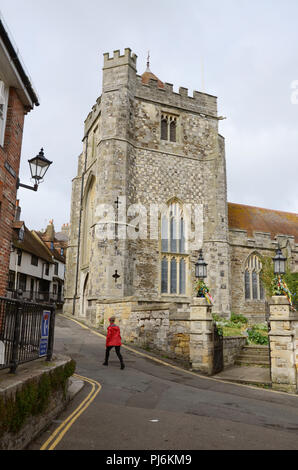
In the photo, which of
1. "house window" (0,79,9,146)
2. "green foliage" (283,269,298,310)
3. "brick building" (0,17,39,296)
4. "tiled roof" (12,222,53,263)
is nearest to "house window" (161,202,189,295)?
"green foliage" (283,269,298,310)

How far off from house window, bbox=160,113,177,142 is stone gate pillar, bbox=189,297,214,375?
43.5ft

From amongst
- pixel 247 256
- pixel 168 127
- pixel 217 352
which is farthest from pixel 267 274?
pixel 217 352

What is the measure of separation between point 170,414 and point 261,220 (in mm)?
24263

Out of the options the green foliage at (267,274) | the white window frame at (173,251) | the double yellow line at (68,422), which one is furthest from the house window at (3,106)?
the green foliage at (267,274)

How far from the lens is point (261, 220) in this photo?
28.3 m

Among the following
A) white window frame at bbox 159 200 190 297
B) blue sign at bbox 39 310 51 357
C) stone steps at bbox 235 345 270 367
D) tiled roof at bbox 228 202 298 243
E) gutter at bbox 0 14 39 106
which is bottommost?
stone steps at bbox 235 345 270 367

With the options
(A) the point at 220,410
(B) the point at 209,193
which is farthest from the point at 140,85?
(A) the point at 220,410

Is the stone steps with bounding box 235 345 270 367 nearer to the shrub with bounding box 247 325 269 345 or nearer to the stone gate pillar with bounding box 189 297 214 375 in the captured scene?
the shrub with bounding box 247 325 269 345

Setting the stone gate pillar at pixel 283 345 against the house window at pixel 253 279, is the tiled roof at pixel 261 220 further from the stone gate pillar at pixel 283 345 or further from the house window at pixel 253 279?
the stone gate pillar at pixel 283 345

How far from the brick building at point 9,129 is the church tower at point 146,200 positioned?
8.77 m

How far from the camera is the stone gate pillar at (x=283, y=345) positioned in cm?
1004

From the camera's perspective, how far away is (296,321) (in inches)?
412

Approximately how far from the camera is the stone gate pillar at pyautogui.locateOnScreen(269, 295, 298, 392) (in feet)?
32.9
